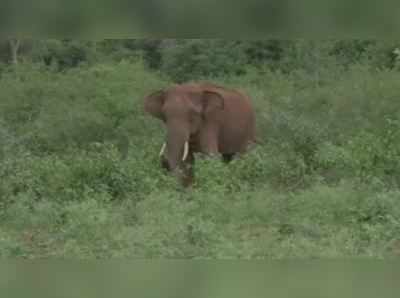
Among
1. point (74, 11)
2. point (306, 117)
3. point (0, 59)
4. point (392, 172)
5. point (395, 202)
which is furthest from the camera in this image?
point (0, 59)

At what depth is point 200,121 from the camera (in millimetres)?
7445

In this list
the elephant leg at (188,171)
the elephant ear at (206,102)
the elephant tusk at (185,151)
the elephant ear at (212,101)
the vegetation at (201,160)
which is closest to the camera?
the vegetation at (201,160)

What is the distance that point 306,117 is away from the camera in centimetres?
828

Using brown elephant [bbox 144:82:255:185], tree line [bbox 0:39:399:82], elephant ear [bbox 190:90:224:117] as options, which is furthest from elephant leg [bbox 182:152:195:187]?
tree line [bbox 0:39:399:82]

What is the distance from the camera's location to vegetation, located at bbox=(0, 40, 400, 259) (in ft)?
12.9

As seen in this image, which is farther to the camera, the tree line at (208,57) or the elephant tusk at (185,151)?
the tree line at (208,57)

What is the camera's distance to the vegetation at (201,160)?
3924 mm

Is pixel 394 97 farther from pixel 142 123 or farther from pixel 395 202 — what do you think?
pixel 395 202

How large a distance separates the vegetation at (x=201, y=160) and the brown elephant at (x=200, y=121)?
0.19 meters

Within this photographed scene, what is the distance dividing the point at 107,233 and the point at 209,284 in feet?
12.1

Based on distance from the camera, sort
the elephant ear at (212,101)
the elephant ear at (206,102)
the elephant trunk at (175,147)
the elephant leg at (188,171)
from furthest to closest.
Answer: the elephant ear at (212,101) < the elephant ear at (206,102) < the elephant trunk at (175,147) < the elephant leg at (188,171)

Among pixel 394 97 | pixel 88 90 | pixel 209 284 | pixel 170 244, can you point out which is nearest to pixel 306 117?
pixel 394 97

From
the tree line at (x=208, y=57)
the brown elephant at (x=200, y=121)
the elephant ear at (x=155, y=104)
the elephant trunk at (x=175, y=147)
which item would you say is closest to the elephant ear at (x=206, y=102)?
the brown elephant at (x=200, y=121)

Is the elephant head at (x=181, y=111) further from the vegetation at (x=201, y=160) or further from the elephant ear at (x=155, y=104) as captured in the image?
the vegetation at (x=201, y=160)
